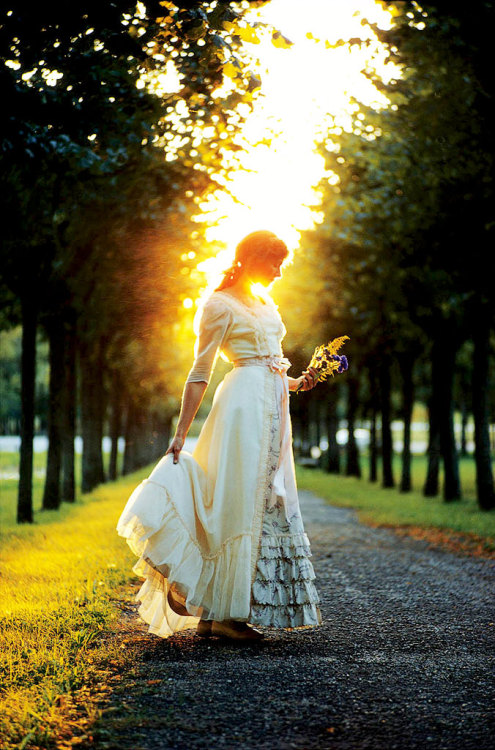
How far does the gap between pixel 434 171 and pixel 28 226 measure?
630cm

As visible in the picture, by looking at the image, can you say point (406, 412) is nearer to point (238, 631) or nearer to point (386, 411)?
point (386, 411)

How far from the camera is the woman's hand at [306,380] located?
5.66 m

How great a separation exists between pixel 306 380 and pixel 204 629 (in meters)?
1.80

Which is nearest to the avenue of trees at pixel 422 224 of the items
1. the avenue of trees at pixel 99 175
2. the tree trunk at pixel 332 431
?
the avenue of trees at pixel 99 175

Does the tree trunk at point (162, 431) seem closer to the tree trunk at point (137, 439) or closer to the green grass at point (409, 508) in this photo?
the tree trunk at point (137, 439)

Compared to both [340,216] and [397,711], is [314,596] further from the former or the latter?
[340,216]

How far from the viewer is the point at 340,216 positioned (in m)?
17.7

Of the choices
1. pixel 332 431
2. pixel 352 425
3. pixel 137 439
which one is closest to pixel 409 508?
pixel 352 425

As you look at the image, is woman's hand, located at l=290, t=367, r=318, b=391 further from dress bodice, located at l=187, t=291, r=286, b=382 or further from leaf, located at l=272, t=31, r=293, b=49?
leaf, located at l=272, t=31, r=293, b=49

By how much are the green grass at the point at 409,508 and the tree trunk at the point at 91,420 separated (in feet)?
19.8

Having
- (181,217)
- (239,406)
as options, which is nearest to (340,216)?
(181,217)

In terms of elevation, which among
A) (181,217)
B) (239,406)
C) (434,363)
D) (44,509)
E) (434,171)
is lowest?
(44,509)

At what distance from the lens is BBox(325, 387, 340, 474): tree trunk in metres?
31.8

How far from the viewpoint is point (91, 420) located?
20188 mm
